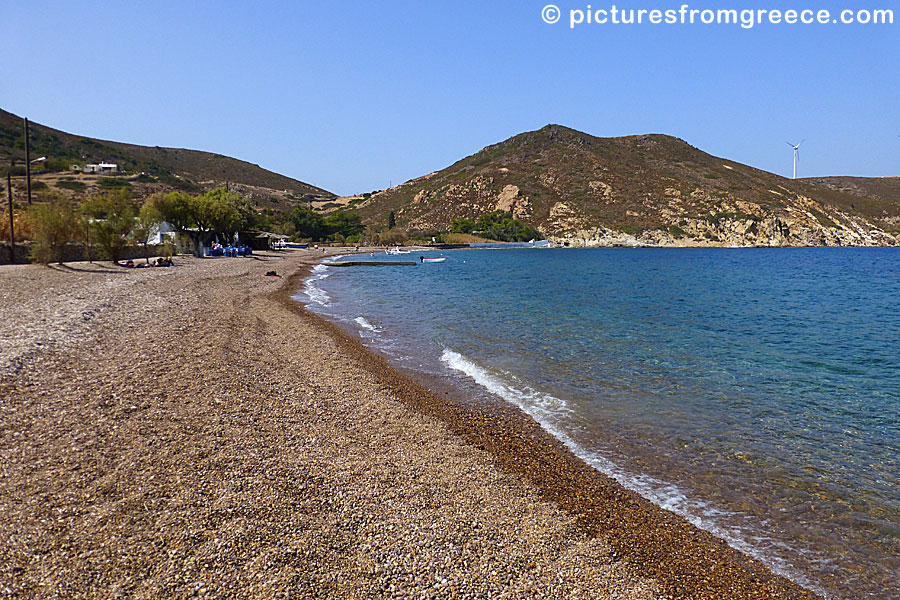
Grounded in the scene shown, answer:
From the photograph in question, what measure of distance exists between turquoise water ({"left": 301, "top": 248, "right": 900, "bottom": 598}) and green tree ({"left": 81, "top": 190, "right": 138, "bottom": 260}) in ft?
69.9

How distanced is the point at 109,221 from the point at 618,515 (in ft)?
140

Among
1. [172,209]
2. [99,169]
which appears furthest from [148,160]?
[172,209]

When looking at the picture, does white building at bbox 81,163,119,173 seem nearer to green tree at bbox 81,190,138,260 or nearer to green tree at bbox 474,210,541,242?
green tree at bbox 81,190,138,260

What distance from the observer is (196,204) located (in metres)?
58.5

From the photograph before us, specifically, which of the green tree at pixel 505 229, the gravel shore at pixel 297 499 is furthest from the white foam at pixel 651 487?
the green tree at pixel 505 229

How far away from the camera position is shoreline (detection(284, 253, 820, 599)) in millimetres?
5270

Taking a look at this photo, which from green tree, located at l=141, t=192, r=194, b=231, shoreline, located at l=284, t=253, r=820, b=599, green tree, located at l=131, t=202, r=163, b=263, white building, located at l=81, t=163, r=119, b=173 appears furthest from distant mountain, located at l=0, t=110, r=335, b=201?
shoreline, located at l=284, t=253, r=820, b=599

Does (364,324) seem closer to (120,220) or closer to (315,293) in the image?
(315,293)

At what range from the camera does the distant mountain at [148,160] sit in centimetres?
9612

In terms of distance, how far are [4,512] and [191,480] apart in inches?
69.3

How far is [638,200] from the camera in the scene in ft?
449

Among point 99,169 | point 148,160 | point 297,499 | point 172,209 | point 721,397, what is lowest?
point 721,397

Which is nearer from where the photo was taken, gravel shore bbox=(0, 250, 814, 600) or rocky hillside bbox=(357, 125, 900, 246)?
gravel shore bbox=(0, 250, 814, 600)

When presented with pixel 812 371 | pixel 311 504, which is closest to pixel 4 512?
pixel 311 504
